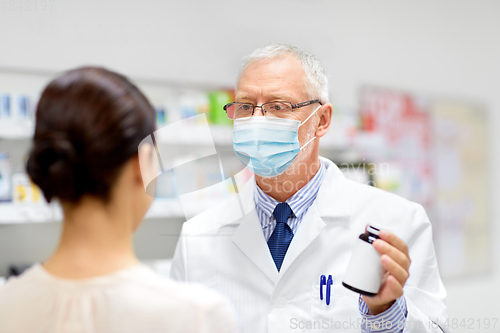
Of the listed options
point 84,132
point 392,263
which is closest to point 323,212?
point 392,263

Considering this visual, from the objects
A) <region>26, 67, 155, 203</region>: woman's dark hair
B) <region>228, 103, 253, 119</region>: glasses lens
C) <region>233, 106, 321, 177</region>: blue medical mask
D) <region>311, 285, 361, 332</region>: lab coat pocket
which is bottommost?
<region>311, 285, 361, 332</region>: lab coat pocket

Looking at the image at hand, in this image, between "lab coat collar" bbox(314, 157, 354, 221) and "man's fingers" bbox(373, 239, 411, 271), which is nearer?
"man's fingers" bbox(373, 239, 411, 271)

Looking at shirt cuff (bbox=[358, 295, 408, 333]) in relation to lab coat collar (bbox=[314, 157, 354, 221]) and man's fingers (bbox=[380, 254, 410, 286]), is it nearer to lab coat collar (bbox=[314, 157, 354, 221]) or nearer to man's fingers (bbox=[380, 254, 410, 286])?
man's fingers (bbox=[380, 254, 410, 286])

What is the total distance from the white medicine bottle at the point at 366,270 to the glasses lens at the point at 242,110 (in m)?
0.59

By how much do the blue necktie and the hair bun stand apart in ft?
2.53

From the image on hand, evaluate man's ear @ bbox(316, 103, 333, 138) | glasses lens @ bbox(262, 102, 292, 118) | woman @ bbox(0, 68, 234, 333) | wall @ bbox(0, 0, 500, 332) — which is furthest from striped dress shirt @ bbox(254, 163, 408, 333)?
wall @ bbox(0, 0, 500, 332)

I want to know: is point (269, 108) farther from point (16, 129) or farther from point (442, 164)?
point (442, 164)

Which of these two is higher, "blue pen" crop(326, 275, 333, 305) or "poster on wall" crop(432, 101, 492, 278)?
"blue pen" crop(326, 275, 333, 305)

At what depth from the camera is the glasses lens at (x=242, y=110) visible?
1.42 m

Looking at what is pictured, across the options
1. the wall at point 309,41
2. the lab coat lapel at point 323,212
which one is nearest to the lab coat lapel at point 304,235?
the lab coat lapel at point 323,212

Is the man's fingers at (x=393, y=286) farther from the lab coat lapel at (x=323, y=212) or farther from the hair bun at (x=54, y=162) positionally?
the hair bun at (x=54, y=162)

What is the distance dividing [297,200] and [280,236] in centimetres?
13

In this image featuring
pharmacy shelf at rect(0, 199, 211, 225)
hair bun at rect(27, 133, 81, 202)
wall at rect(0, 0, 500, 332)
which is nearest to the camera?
hair bun at rect(27, 133, 81, 202)

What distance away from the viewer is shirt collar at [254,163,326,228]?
142 cm
